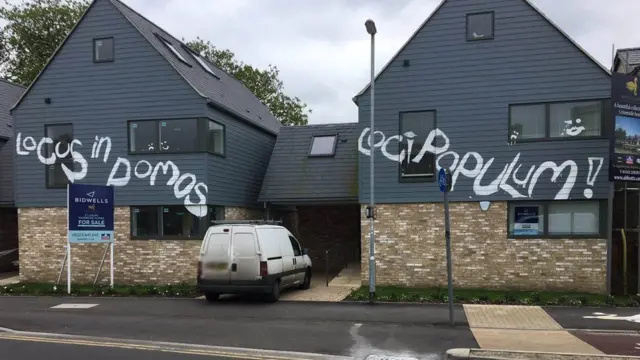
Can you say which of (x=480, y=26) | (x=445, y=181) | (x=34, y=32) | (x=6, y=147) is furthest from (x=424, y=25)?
(x=34, y=32)

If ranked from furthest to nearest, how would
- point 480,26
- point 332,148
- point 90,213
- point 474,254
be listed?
point 332,148, point 90,213, point 480,26, point 474,254

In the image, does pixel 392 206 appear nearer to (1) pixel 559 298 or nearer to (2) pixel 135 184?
(1) pixel 559 298

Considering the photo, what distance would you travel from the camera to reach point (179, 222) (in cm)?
1652

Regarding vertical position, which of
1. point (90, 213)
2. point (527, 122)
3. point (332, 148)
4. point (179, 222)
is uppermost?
point (527, 122)

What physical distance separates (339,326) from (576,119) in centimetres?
908

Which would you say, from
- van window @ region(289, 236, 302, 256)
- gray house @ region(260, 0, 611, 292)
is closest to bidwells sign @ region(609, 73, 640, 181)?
gray house @ region(260, 0, 611, 292)

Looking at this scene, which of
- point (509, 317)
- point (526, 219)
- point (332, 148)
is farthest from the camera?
point (332, 148)

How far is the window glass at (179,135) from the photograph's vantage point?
16.4m

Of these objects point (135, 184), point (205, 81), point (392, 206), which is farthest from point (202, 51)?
point (392, 206)

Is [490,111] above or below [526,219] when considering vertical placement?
above

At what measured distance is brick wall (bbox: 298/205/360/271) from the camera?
2100 centimetres

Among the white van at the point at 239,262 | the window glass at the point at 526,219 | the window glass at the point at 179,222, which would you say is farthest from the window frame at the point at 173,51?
the window glass at the point at 526,219

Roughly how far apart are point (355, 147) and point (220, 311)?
30.6 feet

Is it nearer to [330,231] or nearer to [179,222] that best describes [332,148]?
[330,231]
